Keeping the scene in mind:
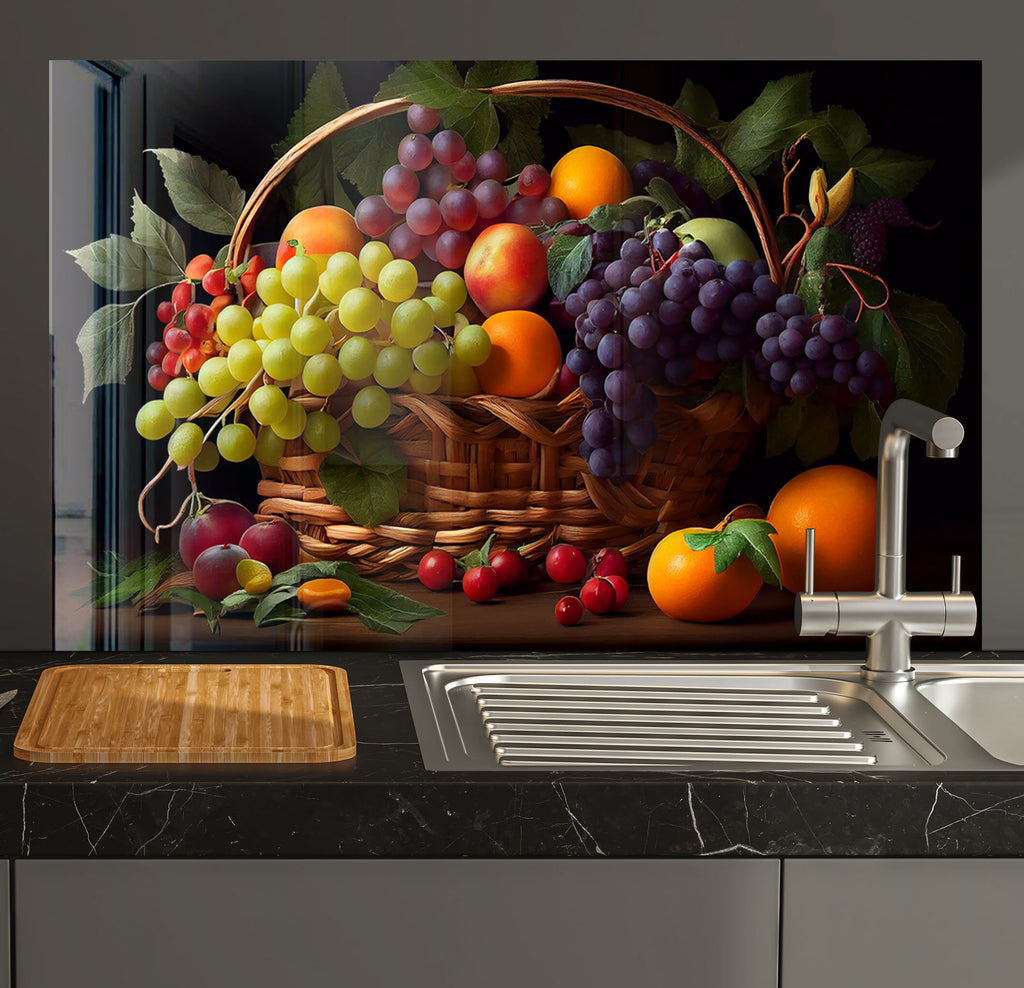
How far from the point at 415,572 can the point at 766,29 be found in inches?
30.3

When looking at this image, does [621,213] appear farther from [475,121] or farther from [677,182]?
Result: [475,121]

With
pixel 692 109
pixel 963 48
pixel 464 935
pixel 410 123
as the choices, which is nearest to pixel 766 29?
pixel 692 109

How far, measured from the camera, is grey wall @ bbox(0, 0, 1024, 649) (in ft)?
4.92

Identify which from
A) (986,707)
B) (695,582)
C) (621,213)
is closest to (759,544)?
(695,582)

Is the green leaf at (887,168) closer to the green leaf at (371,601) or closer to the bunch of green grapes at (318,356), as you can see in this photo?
the bunch of green grapes at (318,356)

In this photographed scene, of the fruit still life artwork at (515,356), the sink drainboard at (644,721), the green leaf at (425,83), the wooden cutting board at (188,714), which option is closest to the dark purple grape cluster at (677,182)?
the fruit still life artwork at (515,356)

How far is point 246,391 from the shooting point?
5.09ft

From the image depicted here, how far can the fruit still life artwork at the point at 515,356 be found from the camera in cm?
153

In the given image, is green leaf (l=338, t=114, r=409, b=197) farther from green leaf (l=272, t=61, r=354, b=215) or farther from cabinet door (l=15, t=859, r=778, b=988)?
cabinet door (l=15, t=859, r=778, b=988)

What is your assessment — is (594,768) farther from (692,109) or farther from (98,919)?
(692,109)

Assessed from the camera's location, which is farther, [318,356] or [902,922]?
[318,356]

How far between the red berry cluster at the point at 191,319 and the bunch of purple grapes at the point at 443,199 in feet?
0.54

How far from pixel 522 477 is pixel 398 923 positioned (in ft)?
2.09

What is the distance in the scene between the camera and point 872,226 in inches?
61.8
